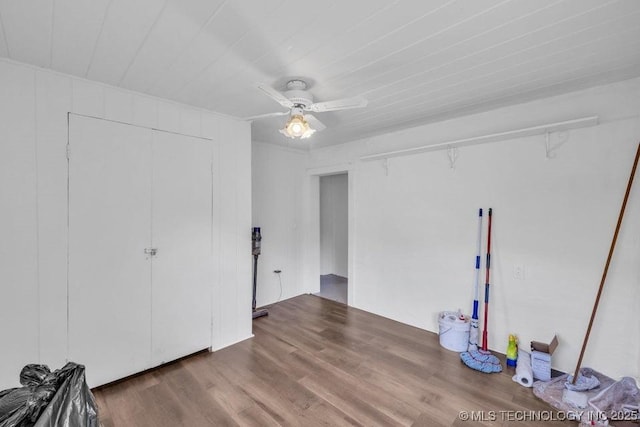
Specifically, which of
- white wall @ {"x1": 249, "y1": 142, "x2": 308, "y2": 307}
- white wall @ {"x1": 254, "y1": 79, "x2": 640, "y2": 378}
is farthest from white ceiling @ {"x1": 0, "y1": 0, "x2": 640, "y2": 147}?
white wall @ {"x1": 249, "y1": 142, "x2": 308, "y2": 307}

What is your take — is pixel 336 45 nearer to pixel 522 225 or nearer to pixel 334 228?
pixel 522 225

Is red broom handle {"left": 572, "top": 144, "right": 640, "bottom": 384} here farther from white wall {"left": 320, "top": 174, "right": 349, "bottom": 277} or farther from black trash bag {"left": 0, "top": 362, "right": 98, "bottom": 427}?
white wall {"left": 320, "top": 174, "right": 349, "bottom": 277}

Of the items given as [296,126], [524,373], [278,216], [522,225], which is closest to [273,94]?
[296,126]

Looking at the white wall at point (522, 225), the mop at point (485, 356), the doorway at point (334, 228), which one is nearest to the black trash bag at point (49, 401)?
the mop at point (485, 356)

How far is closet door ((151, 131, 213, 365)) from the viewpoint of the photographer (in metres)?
2.48

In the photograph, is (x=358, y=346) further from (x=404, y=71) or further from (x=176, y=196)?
(x=404, y=71)

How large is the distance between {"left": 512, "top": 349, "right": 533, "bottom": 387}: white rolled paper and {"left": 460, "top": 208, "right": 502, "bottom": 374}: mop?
0.53 feet

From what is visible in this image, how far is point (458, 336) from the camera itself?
2.77 m

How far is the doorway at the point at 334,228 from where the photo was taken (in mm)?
5852

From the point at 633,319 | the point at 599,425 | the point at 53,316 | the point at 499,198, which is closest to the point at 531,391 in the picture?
the point at 599,425

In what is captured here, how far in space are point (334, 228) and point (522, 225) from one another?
3.73 m

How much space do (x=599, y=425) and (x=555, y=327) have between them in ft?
2.55

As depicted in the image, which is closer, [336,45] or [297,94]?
[336,45]

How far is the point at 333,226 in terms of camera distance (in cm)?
596
